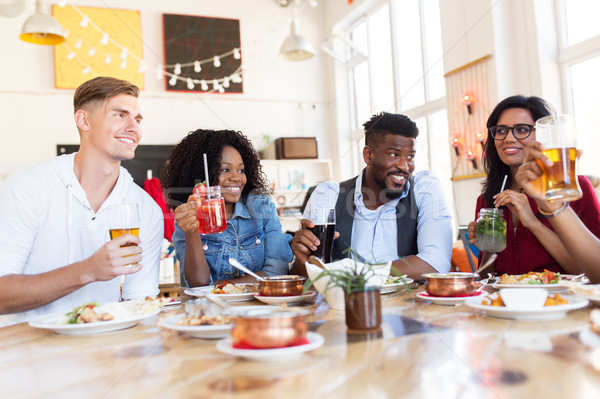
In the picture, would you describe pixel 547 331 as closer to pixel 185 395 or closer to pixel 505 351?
pixel 505 351

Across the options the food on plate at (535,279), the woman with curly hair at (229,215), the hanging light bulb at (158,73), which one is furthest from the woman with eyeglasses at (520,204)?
the hanging light bulb at (158,73)

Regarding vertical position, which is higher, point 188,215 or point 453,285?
point 188,215

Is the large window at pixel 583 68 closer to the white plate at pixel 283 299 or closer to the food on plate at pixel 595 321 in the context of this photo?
the white plate at pixel 283 299

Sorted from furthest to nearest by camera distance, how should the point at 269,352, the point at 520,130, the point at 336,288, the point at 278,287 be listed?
the point at 520,130 < the point at 278,287 < the point at 336,288 < the point at 269,352

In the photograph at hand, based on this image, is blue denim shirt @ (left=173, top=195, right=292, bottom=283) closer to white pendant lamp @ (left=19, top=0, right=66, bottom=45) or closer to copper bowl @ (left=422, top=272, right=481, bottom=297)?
copper bowl @ (left=422, top=272, right=481, bottom=297)

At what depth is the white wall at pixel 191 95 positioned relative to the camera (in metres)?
7.02

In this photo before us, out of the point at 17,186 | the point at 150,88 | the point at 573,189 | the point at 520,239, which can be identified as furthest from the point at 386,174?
the point at 150,88

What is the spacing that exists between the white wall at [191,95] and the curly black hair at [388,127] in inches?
206

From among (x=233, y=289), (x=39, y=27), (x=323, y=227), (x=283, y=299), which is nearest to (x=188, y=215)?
(x=233, y=289)

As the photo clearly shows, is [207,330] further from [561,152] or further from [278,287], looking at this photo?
[561,152]

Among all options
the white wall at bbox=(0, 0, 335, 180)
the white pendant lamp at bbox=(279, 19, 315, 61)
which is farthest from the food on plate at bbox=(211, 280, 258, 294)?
the white wall at bbox=(0, 0, 335, 180)

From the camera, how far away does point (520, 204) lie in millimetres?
1873

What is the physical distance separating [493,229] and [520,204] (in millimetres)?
163

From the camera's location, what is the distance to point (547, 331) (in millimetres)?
1039
